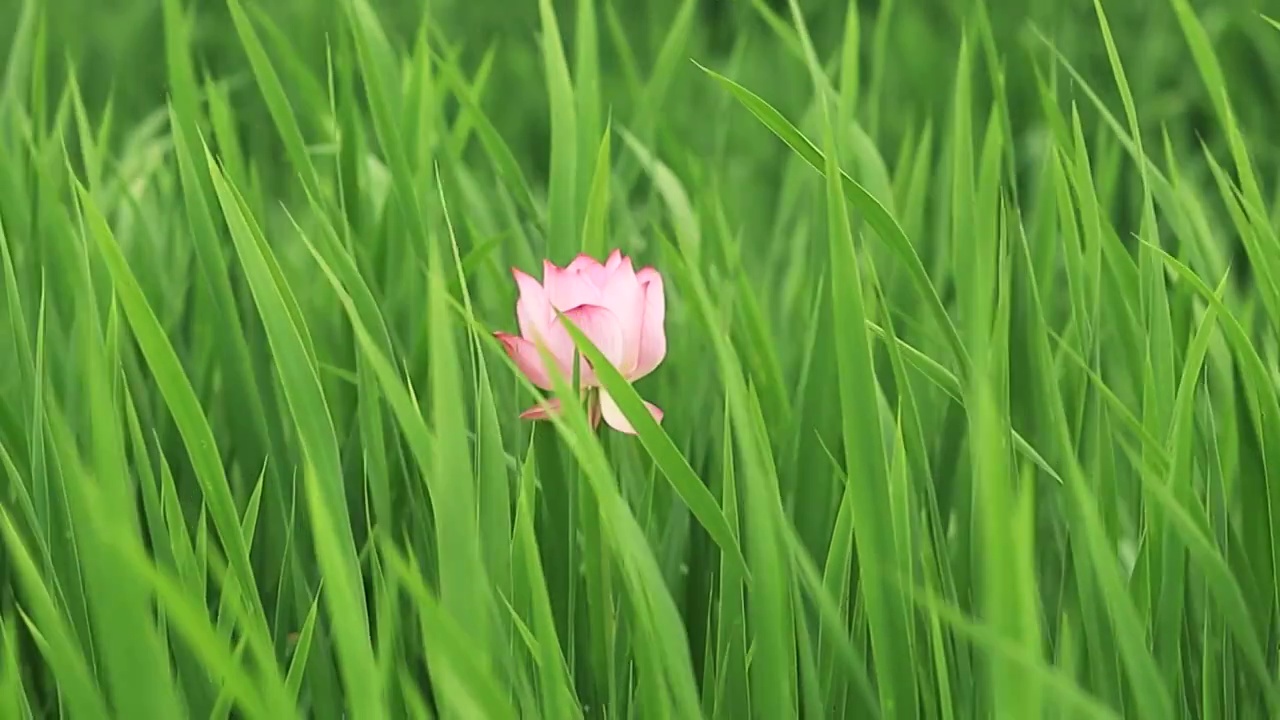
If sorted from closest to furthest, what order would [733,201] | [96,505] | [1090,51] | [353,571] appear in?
[96,505]
[353,571]
[733,201]
[1090,51]

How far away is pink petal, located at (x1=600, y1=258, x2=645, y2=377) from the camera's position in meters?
0.57

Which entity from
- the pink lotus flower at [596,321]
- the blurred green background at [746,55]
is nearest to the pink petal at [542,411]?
the pink lotus flower at [596,321]

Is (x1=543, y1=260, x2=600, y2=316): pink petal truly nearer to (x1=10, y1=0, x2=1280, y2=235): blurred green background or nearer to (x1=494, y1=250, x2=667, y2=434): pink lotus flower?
(x1=494, y1=250, x2=667, y2=434): pink lotus flower

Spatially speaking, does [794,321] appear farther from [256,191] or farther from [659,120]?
[256,191]

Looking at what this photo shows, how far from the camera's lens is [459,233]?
85cm

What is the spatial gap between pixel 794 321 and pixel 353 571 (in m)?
0.45

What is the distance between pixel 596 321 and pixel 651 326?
0.04 m

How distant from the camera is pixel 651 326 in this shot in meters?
0.59

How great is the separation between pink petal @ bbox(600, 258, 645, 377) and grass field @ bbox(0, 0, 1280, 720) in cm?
2

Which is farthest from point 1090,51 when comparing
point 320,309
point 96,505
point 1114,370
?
point 96,505

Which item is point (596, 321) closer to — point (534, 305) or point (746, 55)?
point (534, 305)

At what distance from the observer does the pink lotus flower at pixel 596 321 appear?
557 mm

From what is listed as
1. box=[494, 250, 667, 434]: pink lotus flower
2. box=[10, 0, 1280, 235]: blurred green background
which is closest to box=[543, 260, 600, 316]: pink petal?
box=[494, 250, 667, 434]: pink lotus flower

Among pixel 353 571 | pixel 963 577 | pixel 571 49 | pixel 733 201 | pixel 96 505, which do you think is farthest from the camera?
pixel 571 49
